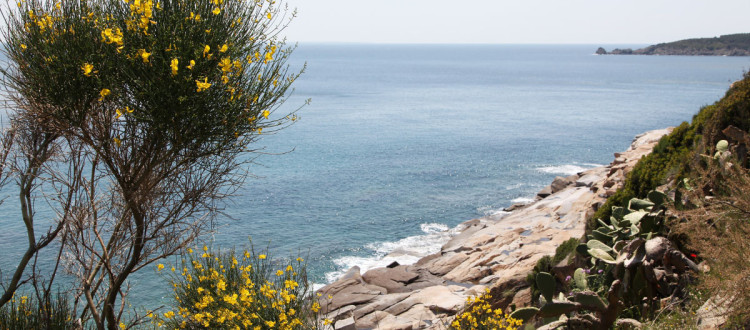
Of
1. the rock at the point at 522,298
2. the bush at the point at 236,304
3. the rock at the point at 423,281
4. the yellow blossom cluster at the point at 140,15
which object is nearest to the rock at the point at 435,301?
the rock at the point at 522,298

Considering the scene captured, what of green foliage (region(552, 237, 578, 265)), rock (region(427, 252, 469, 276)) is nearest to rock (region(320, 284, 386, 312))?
rock (region(427, 252, 469, 276))

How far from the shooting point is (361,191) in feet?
129

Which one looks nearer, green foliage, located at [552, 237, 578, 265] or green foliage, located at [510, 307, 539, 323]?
green foliage, located at [510, 307, 539, 323]

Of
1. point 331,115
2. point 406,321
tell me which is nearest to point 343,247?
point 406,321

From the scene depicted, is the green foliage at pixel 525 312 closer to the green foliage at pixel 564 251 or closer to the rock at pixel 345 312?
the green foliage at pixel 564 251

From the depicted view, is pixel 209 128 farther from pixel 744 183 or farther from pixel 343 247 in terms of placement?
pixel 343 247

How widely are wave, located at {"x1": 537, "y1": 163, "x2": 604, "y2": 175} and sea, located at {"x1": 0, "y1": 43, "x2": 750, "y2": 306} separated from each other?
15 cm

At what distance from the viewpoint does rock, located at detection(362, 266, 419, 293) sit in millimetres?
21859

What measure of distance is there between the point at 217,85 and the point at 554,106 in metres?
81.7

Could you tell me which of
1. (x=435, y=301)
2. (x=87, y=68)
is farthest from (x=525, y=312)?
(x=87, y=68)

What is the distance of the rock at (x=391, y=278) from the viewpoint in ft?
71.7

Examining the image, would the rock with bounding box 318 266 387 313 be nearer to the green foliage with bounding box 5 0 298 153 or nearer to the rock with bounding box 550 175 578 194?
the green foliage with bounding box 5 0 298 153

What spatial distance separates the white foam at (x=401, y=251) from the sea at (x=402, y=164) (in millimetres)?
89

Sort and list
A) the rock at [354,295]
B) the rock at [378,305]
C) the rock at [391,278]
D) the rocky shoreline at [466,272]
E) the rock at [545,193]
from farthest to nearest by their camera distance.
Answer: the rock at [545,193] < the rock at [391,278] < the rock at [354,295] < the rock at [378,305] < the rocky shoreline at [466,272]
